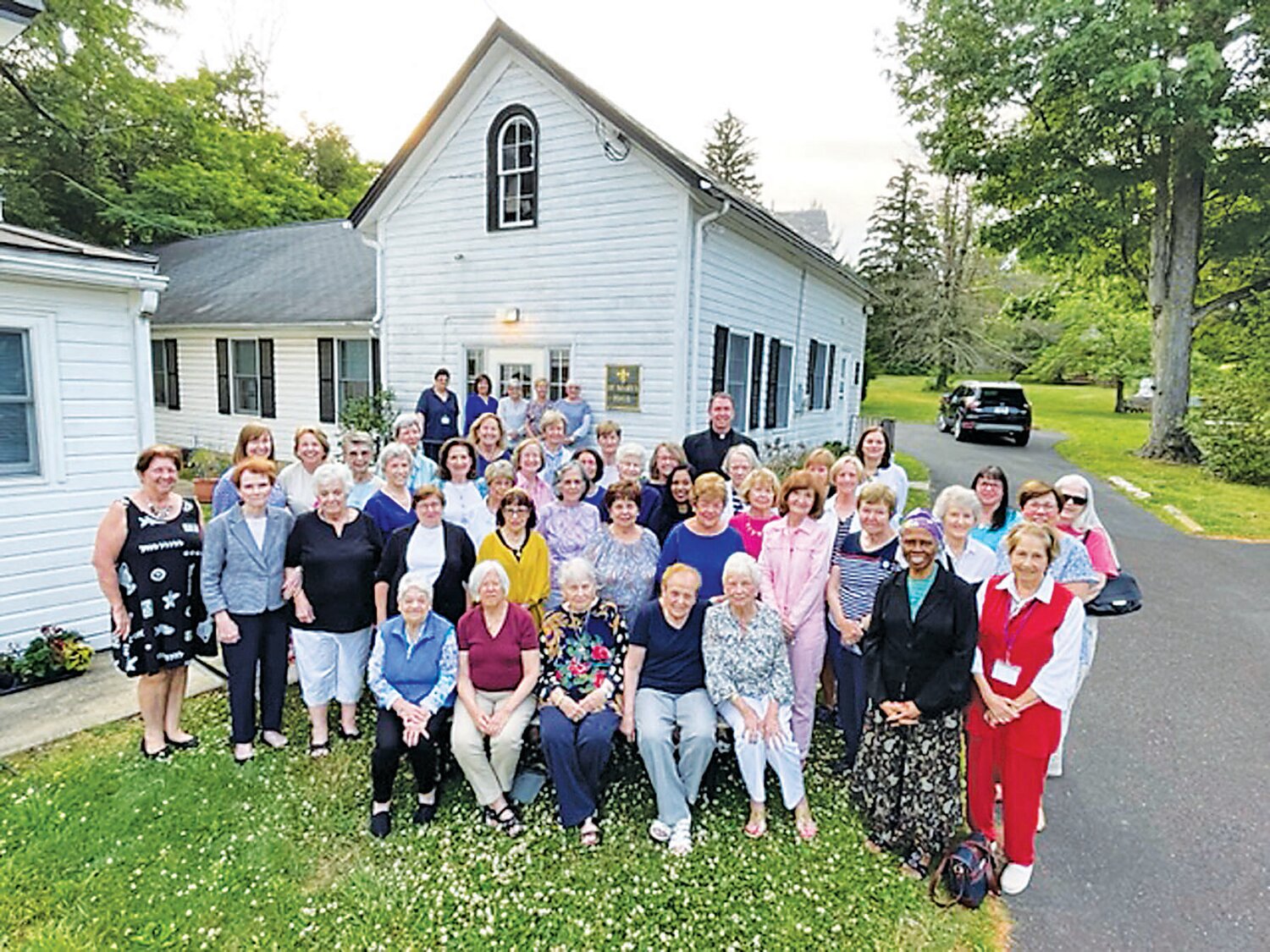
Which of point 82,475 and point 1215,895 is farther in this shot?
point 82,475

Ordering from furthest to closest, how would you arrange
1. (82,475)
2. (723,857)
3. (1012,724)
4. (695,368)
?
(695,368)
(82,475)
(723,857)
(1012,724)

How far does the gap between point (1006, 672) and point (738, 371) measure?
8121 mm

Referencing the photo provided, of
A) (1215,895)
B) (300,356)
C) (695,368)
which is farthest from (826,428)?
(1215,895)

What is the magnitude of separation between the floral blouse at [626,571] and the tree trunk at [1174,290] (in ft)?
53.5

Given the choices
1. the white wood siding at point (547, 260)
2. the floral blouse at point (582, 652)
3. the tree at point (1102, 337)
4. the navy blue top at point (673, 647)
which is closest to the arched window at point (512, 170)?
the white wood siding at point (547, 260)

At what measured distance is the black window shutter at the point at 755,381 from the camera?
11.3 meters

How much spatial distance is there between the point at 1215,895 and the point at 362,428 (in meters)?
11.2

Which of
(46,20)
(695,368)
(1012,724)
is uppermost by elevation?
(46,20)

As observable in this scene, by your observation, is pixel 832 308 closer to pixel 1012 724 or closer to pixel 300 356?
pixel 300 356

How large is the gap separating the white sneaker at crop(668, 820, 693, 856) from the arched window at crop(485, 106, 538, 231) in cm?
872

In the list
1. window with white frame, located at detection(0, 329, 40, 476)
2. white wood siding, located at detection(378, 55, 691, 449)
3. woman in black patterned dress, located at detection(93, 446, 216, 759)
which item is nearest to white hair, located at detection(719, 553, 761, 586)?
woman in black patterned dress, located at detection(93, 446, 216, 759)

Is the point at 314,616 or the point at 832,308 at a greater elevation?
the point at 832,308

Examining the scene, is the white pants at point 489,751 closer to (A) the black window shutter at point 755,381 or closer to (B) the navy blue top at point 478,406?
(B) the navy blue top at point 478,406

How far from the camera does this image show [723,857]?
3332mm
